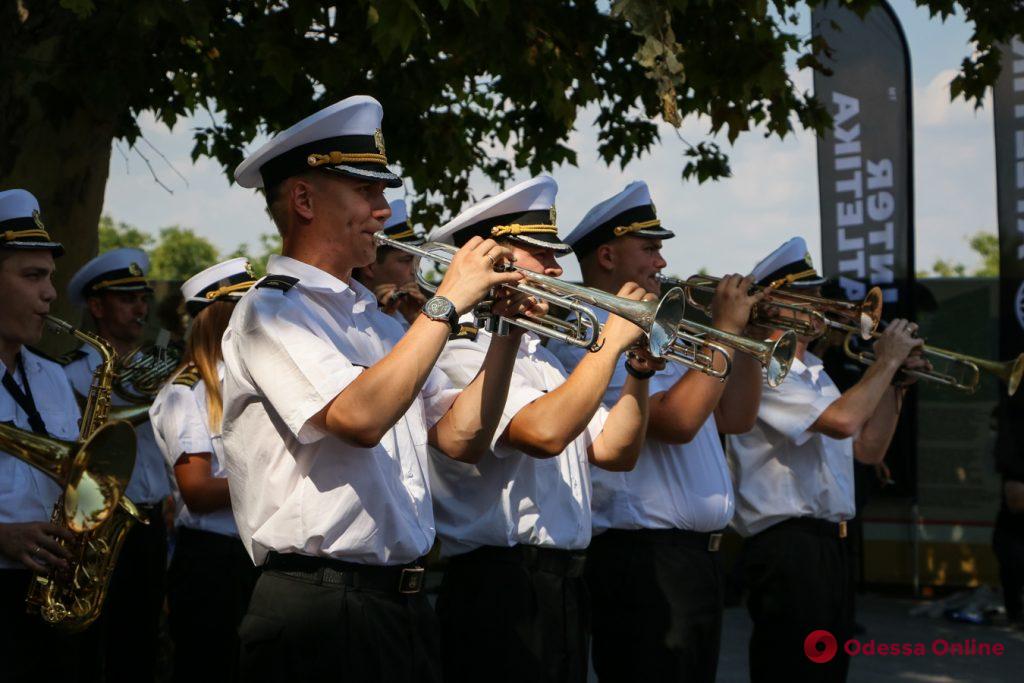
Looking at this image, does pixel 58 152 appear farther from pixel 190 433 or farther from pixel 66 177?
Result: pixel 190 433

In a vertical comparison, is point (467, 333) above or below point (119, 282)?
below

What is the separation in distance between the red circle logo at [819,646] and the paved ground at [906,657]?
2822 millimetres

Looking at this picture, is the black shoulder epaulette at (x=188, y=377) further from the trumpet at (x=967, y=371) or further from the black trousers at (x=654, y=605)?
the trumpet at (x=967, y=371)

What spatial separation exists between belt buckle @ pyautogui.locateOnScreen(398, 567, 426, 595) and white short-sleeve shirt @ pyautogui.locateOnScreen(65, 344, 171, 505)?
103 inches

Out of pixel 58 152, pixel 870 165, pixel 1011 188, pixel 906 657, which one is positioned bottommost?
pixel 906 657

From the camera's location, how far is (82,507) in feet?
13.6

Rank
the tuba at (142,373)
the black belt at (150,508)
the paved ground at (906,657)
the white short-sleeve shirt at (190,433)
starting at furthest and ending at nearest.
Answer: the paved ground at (906,657) → the tuba at (142,373) → the black belt at (150,508) → the white short-sleeve shirt at (190,433)

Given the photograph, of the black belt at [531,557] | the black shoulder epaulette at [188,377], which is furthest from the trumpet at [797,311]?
the black shoulder epaulette at [188,377]

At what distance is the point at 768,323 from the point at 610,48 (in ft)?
11.0

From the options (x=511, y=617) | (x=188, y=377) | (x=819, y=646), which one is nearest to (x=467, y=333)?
(x=511, y=617)

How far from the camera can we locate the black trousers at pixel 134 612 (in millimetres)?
5516

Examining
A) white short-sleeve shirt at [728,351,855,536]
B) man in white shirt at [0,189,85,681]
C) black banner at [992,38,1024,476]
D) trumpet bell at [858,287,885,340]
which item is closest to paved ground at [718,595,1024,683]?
black banner at [992,38,1024,476]

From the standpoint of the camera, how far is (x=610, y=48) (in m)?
8.52

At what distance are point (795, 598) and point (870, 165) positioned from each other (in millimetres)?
5839
